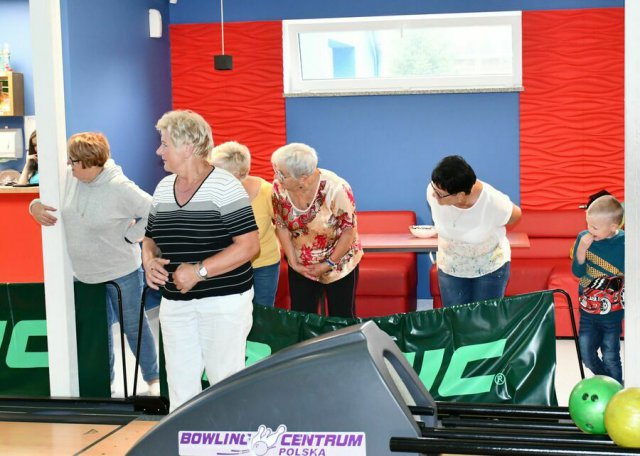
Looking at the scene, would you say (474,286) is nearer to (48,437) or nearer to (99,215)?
(99,215)

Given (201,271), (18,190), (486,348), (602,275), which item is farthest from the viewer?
(18,190)

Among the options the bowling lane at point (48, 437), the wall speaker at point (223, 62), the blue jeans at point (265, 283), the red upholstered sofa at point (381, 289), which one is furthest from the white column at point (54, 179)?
the wall speaker at point (223, 62)

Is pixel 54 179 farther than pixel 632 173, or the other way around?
pixel 54 179

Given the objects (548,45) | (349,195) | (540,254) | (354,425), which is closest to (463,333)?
(349,195)

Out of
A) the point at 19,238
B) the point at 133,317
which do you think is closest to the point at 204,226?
the point at 133,317

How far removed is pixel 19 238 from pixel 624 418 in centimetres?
543

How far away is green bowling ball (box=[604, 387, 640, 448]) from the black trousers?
8.41 ft

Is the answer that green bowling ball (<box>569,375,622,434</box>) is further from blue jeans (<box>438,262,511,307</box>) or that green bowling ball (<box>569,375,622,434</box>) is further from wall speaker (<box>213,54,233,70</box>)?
wall speaker (<box>213,54,233,70</box>)

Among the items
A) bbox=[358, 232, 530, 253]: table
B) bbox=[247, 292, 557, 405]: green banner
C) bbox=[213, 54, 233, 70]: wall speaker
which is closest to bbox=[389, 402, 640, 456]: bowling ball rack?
bbox=[247, 292, 557, 405]: green banner

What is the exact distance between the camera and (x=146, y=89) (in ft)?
26.5

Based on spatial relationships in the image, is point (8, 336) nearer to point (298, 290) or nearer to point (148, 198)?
point (148, 198)

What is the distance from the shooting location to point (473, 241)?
448 centimetres

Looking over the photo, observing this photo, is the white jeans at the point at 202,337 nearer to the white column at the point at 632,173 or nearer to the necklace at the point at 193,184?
the necklace at the point at 193,184

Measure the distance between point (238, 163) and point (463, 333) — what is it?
4.79 feet
